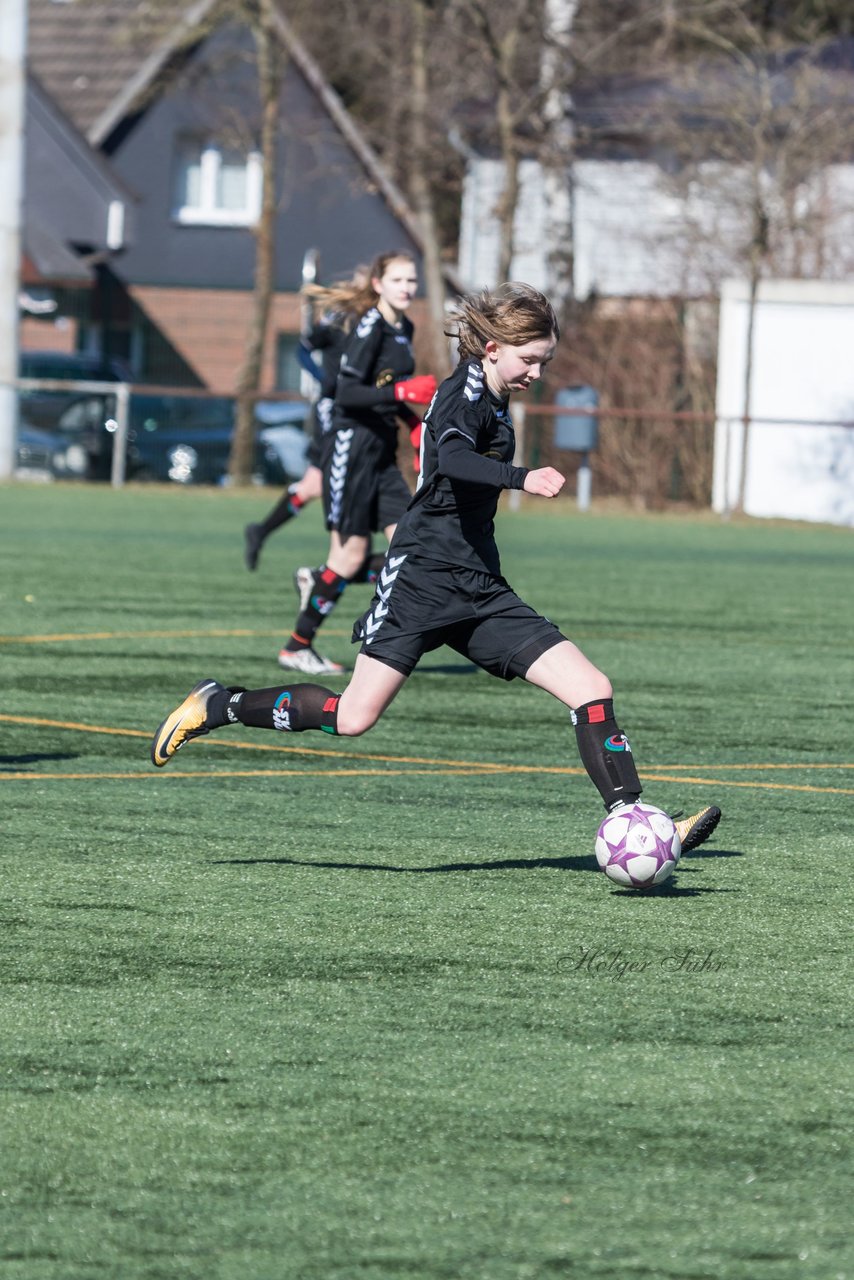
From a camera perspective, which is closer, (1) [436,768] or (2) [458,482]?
(2) [458,482]

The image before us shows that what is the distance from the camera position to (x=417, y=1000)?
5.23 meters

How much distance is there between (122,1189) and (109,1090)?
1.88 feet

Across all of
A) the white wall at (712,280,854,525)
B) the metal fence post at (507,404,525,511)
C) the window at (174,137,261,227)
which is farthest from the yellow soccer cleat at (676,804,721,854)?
the window at (174,137,261,227)

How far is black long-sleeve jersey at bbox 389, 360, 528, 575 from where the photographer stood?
21.8 feet

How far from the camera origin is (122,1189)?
3.92 m

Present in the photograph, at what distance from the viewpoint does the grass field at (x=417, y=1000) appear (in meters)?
3.77

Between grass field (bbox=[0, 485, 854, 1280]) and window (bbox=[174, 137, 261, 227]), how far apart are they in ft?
123

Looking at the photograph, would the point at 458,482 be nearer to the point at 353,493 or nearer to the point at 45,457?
the point at 353,493

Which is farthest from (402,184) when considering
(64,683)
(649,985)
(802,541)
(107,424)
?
(649,985)

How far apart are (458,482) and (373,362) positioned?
457 cm

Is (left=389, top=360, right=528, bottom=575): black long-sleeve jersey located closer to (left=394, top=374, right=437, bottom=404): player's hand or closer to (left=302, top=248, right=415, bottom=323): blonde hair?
(left=394, top=374, right=437, bottom=404): player's hand

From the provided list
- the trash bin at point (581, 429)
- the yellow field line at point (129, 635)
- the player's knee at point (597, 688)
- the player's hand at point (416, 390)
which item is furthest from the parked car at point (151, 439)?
the player's knee at point (597, 688)
